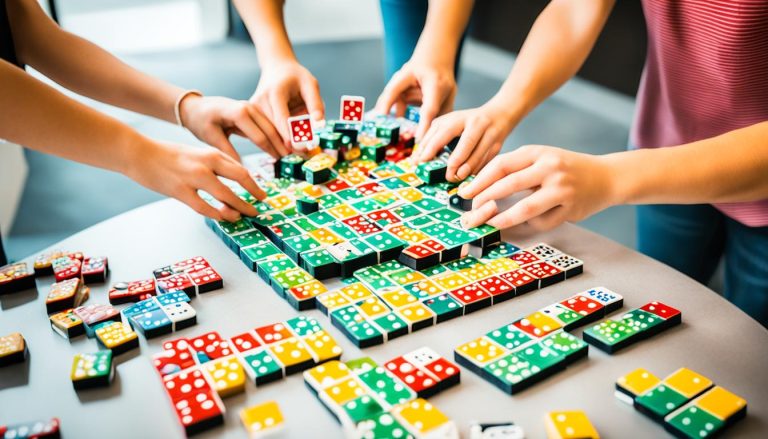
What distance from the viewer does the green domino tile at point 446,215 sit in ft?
4.17

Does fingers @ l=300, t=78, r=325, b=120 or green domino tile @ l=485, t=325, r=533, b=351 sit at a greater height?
fingers @ l=300, t=78, r=325, b=120

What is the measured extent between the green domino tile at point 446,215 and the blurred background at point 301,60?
5.96ft

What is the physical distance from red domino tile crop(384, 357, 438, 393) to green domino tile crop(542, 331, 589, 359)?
19cm

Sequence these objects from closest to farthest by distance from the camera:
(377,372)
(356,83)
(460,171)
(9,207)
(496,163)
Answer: (377,372)
(496,163)
(460,171)
(9,207)
(356,83)

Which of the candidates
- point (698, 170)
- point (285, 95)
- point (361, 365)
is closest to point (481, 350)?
point (361, 365)

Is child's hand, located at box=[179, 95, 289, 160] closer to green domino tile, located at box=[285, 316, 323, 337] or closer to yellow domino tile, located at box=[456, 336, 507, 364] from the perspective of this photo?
green domino tile, located at box=[285, 316, 323, 337]

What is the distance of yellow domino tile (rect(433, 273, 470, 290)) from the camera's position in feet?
3.57

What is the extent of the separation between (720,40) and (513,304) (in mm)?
679

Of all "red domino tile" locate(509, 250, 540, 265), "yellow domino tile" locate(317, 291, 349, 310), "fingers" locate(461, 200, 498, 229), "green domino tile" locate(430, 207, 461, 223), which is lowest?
"yellow domino tile" locate(317, 291, 349, 310)

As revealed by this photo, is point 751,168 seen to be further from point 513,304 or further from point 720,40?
point 513,304

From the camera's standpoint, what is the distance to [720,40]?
4.24 ft

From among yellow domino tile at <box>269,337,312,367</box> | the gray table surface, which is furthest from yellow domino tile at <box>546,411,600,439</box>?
yellow domino tile at <box>269,337,312,367</box>

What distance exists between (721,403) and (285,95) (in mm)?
1096

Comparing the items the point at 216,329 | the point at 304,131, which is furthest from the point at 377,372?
the point at 304,131
